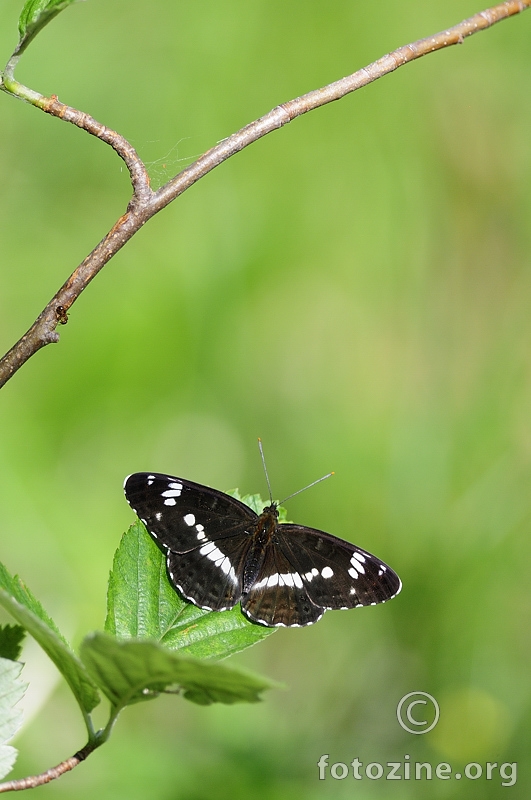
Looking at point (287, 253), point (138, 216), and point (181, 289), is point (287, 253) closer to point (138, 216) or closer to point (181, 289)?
point (181, 289)

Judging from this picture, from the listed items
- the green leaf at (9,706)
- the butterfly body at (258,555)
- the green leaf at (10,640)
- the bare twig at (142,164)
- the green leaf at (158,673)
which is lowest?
the green leaf at (9,706)

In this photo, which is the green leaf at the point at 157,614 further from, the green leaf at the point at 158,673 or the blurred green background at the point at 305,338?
the blurred green background at the point at 305,338

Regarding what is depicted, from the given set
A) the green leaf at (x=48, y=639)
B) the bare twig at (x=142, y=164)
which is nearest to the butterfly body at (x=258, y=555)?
the green leaf at (x=48, y=639)

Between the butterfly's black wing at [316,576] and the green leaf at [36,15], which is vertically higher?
the green leaf at [36,15]

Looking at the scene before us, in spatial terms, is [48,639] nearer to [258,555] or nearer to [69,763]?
[69,763]

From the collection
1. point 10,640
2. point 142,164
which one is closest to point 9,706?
point 10,640

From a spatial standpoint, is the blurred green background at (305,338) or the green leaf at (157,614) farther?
the blurred green background at (305,338)
